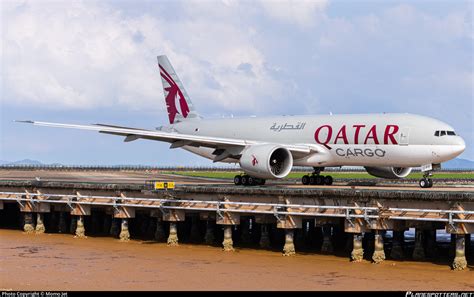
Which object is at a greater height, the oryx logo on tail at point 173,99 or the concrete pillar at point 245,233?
the oryx logo on tail at point 173,99

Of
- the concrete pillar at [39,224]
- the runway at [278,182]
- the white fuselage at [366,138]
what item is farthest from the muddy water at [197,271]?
the white fuselage at [366,138]

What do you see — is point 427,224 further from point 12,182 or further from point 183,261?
point 12,182

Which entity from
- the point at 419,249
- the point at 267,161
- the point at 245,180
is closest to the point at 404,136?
the point at 267,161

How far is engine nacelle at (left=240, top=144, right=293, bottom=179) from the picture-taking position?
137 ft

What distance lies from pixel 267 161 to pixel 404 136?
725cm

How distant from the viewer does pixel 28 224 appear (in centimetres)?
4175

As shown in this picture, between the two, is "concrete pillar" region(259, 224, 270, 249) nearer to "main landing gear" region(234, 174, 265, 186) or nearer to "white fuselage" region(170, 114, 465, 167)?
"white fuselage" region(170, 114, 465, 167)

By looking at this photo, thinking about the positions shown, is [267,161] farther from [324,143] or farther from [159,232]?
[159,232]

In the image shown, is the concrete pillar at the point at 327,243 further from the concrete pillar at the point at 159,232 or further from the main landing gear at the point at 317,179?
the main landing gear at the point at 317,179

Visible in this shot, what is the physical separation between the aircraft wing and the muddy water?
11290 mm

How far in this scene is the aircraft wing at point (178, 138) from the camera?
148ft

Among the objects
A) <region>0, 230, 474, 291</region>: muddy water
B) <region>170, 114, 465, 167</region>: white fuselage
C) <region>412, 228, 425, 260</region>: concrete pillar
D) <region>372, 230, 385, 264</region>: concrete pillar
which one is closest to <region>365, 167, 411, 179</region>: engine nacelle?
<region>170, 114, 465, 167</region>: white fuselage

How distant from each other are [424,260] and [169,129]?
2978 cm

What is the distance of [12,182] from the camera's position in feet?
138
